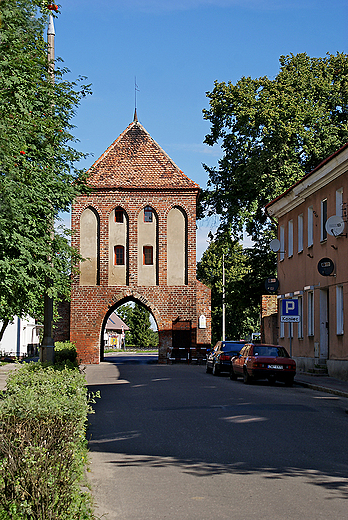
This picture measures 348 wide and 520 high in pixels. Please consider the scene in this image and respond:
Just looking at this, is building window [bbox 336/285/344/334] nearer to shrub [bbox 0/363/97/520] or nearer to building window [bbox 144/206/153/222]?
shrub [bbox 0/363/97/520]

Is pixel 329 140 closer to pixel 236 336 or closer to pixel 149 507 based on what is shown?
pixel 149 507

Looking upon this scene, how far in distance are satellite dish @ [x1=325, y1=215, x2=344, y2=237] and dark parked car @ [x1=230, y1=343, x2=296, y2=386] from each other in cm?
482

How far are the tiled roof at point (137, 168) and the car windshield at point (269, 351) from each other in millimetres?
22914

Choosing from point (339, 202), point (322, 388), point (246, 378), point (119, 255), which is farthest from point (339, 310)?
point (119, 255)

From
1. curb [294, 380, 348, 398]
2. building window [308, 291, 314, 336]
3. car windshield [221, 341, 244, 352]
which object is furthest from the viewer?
building window [308, 291, 314, 336]

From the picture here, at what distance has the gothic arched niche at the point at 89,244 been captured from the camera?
45.6 m

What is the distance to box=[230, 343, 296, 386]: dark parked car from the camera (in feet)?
74.5

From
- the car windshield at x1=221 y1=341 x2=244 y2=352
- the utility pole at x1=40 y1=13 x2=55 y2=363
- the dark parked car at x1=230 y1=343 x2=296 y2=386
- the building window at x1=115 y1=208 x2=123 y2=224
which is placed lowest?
the dark parked car at x1=230 y1=343 x2=296 y2=386

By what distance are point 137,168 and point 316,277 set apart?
20.4m

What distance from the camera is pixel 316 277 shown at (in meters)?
29.4

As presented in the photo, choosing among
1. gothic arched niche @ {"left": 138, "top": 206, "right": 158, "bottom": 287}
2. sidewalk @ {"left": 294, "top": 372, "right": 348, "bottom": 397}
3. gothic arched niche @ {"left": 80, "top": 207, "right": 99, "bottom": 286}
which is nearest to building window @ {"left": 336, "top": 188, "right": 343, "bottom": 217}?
sidewalk @ {"left": 294, "top": 372, "right": 348, "bottom": 397}

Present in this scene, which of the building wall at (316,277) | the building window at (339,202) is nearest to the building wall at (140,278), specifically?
the building wall at (316,277)

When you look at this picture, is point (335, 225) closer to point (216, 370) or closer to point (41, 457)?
point (216, 370)

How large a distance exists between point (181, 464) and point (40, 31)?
9.44m
